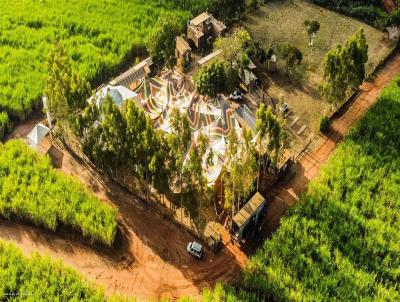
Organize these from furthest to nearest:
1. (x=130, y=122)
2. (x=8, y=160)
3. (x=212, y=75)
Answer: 1. (x=212, y=75)
2. (x=8, y=160)
3. (x=130, y=122)

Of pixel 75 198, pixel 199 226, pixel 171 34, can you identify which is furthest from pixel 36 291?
pixel 171 34

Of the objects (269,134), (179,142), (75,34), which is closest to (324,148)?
(269,134)

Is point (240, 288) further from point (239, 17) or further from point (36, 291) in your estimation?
point (239, 17)

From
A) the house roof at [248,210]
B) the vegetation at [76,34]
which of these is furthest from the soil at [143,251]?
the vegetation at [76,34]

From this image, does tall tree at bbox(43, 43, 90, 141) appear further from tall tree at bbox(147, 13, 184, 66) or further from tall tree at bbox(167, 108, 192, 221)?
tall tree at bbox(147, 13, 184, 66)

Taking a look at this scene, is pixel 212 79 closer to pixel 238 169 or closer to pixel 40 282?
pixel 238 169

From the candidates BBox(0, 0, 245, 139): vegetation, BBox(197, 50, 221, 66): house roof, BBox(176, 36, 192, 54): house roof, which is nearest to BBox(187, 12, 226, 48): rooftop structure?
BBox(176, 36, 192, 54): house roof
